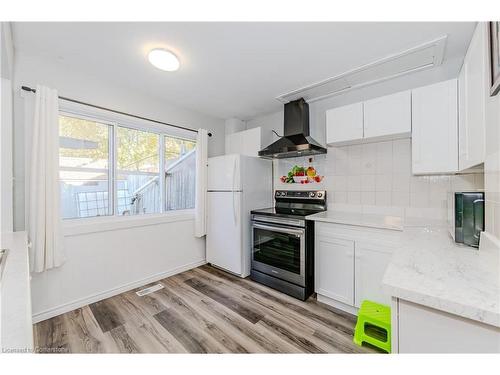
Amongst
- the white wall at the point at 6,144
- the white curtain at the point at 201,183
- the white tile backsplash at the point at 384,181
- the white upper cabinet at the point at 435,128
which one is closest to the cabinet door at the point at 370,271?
the white tile backsplash at the point at 384,181

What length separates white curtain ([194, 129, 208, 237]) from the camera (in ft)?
9.96

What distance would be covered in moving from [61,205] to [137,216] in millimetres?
732

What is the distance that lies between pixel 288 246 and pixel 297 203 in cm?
73

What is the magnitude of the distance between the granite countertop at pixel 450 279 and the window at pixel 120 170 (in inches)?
106

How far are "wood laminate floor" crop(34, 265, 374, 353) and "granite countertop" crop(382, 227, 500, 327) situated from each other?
3.29 feet

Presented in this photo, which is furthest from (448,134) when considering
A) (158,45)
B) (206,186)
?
(206,186)

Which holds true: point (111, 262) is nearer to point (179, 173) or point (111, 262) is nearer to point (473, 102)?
point (179, 173)

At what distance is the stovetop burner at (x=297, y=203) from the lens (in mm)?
2660

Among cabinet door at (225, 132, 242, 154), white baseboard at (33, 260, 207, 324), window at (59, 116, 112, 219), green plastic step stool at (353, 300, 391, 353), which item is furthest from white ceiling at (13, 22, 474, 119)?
white baseboard at (33, 260, 207, 324)

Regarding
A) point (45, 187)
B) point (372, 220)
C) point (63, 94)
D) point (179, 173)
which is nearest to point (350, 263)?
point (372, 220)

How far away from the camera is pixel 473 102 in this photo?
1285 mm

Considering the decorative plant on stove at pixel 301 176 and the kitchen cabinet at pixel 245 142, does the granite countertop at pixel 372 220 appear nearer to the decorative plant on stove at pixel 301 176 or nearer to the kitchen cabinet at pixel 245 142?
the decorative plant on stove at pixel 301 176
